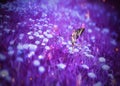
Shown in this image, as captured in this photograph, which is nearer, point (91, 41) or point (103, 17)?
point (91, 41)

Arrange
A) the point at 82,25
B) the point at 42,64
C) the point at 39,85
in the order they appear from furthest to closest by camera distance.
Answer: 1. the point at 82,25
2. the point at 42,64
3. the point at 39,85

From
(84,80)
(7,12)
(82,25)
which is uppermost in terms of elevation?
(7,12)

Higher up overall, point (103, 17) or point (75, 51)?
point (103, 17)

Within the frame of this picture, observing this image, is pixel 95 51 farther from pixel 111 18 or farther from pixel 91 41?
pixel 111 18

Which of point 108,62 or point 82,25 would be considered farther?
point 82,25

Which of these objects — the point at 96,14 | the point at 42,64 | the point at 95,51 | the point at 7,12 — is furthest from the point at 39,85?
the point at 96,14

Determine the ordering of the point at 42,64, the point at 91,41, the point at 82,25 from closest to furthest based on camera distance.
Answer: the point at 42,64, the point at 91,41, the point at 82,25

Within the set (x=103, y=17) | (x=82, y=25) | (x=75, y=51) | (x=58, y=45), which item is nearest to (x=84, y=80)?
(x=75, y=51)

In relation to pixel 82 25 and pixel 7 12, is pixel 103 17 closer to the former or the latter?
pixel 82 25

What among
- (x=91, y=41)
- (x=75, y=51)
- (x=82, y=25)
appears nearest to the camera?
(x=75, y=51)
